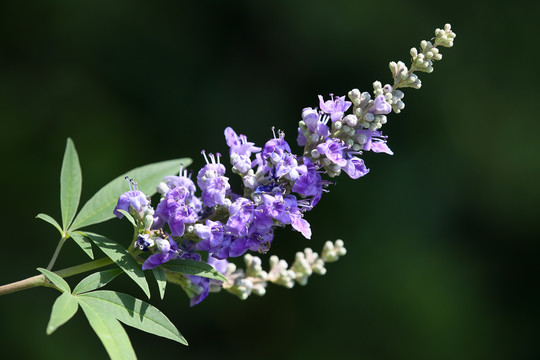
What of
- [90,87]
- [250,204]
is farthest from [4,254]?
[250,204]

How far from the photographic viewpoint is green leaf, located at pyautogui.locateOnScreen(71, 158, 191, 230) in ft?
8.44

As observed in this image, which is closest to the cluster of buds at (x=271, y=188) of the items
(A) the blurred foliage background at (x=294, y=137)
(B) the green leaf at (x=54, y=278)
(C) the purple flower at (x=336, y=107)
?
(C) the purple flower at (x=336, y=107)

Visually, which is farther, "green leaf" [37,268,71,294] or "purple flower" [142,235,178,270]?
"purple flower" [142,235,178,270]

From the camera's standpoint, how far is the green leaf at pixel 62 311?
1.79 m

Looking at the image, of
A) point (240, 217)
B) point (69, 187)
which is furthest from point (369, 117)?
point (69, 187)

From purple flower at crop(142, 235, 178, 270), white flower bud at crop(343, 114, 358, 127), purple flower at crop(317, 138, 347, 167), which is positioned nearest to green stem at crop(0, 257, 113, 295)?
purple flower at crop(142, 235, 178, 270)

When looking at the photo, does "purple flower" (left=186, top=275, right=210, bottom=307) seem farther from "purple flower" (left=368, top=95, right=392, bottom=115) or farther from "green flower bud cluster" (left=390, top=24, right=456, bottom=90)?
"green flower bud cluster" (left=390, top=24, right=456, bottom=90)

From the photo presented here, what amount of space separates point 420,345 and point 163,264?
4.48 m

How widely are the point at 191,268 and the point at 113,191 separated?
2.42 feet

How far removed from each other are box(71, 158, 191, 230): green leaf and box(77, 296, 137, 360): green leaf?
0.55m

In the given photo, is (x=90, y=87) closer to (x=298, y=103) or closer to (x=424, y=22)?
(x=298, y=103)

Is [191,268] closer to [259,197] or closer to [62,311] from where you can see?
[259,197]

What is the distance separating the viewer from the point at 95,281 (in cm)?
215

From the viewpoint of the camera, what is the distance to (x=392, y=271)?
237 inches
